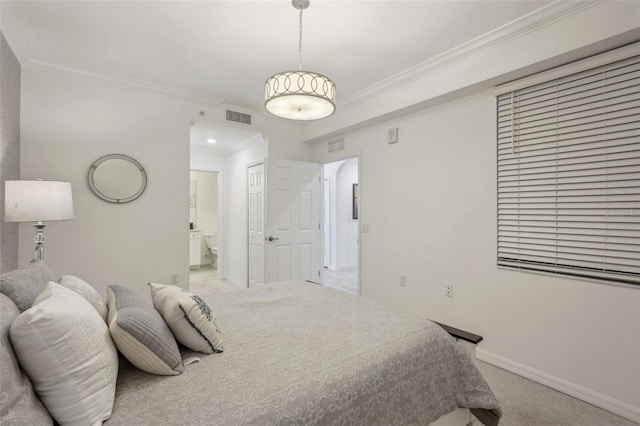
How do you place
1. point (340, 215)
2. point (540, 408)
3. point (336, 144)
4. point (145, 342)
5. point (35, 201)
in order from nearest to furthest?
point (145, 342) < point (540, 408) < point (35, 201) < point (336, 144) < point (340, 215)

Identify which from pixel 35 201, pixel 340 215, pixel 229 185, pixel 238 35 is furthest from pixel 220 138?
pixel 340 215

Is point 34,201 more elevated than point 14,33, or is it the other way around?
point 14,33

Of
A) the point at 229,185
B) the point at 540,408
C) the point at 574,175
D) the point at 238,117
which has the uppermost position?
the point at 238,117

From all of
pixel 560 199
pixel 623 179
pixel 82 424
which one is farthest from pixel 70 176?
pixel 623 179

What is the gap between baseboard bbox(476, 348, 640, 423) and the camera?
1.97 m

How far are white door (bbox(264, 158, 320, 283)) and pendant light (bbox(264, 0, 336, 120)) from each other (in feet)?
7.09

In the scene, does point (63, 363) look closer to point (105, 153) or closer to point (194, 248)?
point (105, 153)

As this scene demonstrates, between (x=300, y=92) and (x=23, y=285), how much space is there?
1564 mm

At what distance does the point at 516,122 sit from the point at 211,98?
3.29 metres

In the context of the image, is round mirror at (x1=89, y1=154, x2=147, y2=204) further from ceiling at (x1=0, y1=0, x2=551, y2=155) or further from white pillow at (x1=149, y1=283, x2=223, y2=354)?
white pillow at (x1=149, y1=283, x2=223, y2=354)

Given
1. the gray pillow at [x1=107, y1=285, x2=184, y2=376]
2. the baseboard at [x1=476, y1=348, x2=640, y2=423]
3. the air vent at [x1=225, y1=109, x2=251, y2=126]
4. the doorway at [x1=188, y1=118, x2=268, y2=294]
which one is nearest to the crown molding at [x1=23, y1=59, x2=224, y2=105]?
the air vent at [x1=225, y1=109, x2=251, y2=126]

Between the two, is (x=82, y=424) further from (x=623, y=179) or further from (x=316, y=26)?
(x=623, y=179)

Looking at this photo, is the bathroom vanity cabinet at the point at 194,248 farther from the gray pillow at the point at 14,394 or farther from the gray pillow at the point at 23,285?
the gray pillow at the point at 14,394

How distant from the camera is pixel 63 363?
2.95ft
